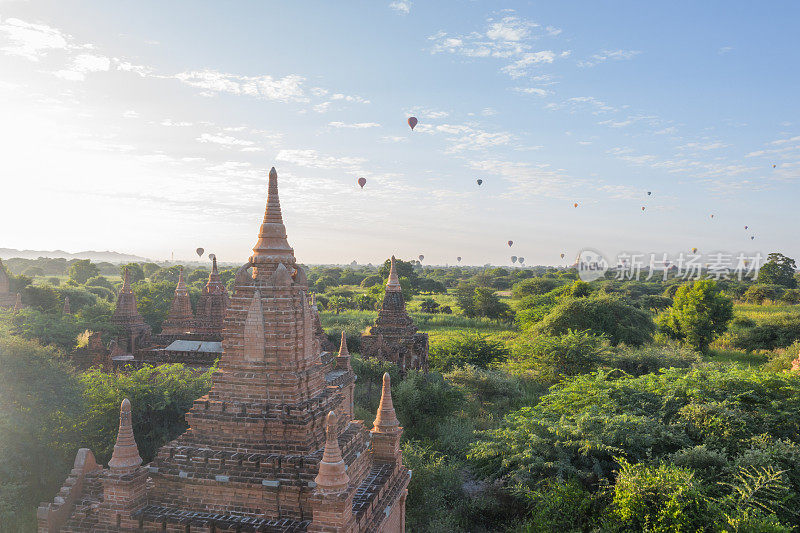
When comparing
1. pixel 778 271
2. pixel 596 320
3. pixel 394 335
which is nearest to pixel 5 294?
pixel 394 335

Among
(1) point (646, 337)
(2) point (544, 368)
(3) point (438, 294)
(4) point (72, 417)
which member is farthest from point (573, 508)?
(3) point (438, 294)

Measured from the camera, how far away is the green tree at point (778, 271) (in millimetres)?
87250

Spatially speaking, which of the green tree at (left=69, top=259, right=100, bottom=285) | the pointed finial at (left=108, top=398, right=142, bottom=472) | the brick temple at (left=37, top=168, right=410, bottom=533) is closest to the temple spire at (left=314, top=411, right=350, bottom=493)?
the brick temple at (left=37, top=168, right=410, bottom=533)

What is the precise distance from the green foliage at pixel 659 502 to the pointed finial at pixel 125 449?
11.1 m

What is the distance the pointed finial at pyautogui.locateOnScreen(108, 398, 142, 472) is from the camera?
26.7 ft

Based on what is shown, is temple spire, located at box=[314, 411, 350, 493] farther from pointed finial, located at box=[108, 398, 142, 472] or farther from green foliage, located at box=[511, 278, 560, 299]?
green foliage, located at box=[511, 278, 560, 299]

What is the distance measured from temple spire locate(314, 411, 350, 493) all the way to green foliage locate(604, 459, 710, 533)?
8372 mm

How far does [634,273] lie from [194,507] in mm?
142998

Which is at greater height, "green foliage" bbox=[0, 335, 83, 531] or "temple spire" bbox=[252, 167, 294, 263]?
"temple spire" bbox=[252, 167, 294, 263]

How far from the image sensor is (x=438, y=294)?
347 ft

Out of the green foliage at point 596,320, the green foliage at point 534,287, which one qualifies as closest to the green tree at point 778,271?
the green foliage at point 534,287

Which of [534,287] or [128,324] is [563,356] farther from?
[534,287]

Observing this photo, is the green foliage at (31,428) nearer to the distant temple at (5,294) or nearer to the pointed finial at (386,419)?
the pointed finial at (386,419)

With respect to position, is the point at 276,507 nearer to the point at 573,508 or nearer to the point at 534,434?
the point at 573,508
